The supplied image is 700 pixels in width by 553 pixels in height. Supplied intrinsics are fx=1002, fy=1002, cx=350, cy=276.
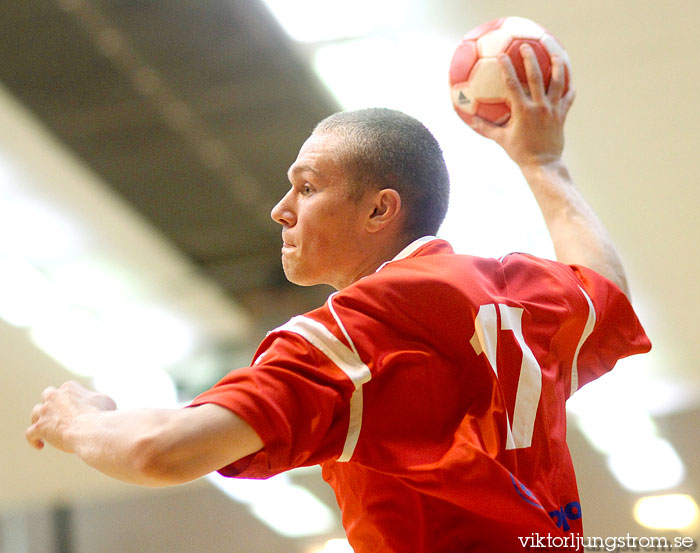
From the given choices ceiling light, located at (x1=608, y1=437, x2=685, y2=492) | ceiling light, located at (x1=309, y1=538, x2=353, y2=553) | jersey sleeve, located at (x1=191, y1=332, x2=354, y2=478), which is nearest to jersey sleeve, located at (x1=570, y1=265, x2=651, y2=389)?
jersey sleeve, located at (x1=191, y1=332, x2=354, y2=478)

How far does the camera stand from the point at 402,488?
1594 millimetres

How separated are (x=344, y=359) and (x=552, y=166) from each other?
0.91 m

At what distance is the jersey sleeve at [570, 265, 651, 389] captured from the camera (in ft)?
6.05

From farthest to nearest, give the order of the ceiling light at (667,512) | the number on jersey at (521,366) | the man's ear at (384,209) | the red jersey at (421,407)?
the ceiling light at (667,512) → the man's ear at (384,209) → the number on jersey at (521,366) → the red jersey at (421,407)

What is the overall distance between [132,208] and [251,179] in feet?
2.95

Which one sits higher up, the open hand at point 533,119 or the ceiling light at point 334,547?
the ceiling light at point 334,547

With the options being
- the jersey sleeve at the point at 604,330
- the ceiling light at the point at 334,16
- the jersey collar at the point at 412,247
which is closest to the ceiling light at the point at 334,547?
the ceiling light at the point at 334,16

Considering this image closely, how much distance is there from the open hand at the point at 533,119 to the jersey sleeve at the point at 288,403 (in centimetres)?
92

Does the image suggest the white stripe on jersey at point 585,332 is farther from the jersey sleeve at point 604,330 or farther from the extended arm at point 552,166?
the extended arm at point 552,166

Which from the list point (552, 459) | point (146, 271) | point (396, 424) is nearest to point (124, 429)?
point (396, 424)

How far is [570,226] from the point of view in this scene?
210 centimetres

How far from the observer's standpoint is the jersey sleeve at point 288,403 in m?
1.37

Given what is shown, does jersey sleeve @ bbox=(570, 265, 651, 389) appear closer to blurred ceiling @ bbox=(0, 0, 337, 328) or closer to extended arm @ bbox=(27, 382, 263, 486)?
extended arm @ bbox=(27, 382, 263, 486)

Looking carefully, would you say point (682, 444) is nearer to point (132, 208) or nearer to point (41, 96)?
point (132, 208)
